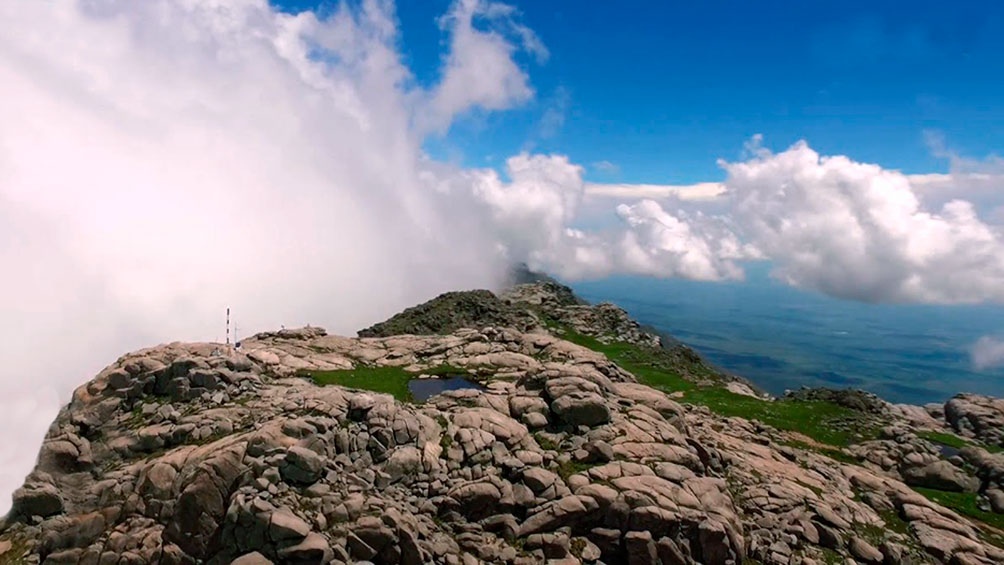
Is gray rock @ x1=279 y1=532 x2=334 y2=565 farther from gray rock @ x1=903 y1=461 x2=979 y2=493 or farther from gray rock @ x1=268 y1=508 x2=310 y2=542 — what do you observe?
gray rock @ x1=903 y1=461 x2=979 y2=493

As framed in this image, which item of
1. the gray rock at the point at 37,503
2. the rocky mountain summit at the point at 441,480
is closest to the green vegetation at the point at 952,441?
the rocky mountain summit at the point at 441,480

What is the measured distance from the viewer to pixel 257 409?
35.5 meters

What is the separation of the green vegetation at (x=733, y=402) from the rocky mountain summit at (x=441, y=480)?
317 inches

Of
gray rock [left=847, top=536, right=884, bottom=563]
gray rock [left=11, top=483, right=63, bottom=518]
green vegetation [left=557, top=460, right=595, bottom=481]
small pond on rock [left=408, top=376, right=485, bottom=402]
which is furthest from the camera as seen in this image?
small pond on rock [left=408, top=376, right=485, bottom=402]

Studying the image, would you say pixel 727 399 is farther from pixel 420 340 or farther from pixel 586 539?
pixel 586 539

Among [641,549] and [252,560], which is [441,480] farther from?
[641,549]

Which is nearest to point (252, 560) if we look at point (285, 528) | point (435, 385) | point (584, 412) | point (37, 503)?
point (285, 528)

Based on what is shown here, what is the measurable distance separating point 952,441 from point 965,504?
1753 cm

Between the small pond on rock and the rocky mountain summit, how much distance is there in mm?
644

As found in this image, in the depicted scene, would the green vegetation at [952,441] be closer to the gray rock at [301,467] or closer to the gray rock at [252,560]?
the gray rock at [301,467]

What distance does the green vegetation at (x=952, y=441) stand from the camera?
53812mm

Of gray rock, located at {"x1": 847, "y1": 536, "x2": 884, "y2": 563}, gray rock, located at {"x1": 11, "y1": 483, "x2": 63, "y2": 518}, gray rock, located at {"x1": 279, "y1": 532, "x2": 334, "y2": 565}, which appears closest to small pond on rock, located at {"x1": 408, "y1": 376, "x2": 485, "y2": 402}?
gray rock, located at {"x1": 279, "y1": 532, "x2": 334, "y2": 565}

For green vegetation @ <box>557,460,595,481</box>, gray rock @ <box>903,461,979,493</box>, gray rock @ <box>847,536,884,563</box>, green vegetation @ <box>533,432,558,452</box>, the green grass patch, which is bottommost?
the green grass patch

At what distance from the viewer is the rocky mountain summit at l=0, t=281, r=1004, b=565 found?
2683 cm
